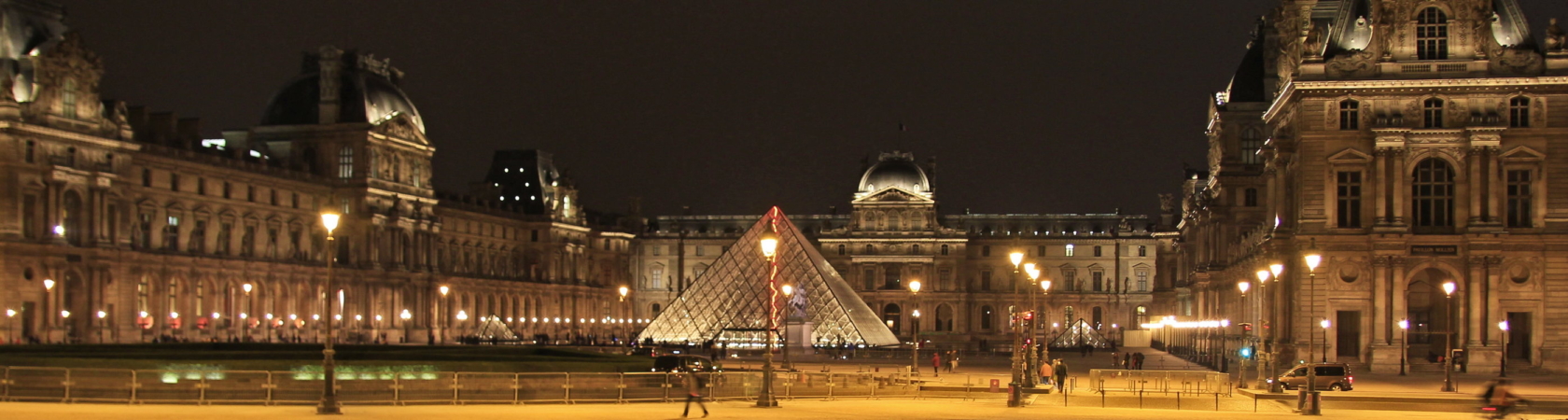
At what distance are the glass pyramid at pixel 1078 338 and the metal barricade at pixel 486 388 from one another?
75.1 meters

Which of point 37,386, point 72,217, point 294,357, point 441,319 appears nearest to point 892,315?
point 441,319

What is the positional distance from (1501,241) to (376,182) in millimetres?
53321

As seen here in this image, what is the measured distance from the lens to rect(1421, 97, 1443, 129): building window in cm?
5178

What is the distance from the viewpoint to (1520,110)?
51.4 meters

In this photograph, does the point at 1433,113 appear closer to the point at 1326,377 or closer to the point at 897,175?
the point at 1326,377

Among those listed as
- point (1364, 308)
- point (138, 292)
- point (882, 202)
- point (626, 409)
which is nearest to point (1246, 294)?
point (1364, 308)

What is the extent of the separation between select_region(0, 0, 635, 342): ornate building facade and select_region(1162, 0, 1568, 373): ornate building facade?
1058 inches

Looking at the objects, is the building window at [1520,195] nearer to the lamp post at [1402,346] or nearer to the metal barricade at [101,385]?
the lamp post at [1402,346]

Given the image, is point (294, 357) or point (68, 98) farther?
point (68, 98)

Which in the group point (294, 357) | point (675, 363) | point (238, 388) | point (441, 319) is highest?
point (294, 357)

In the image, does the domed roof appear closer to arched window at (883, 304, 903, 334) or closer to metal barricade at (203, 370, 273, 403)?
arched window at (883, 304, 903, 334)

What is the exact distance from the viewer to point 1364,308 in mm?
52281

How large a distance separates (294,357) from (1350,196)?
89.8 ft

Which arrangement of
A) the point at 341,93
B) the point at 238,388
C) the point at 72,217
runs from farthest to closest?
the point at 341,93 < the point at 72,217 < the point at 238,388
